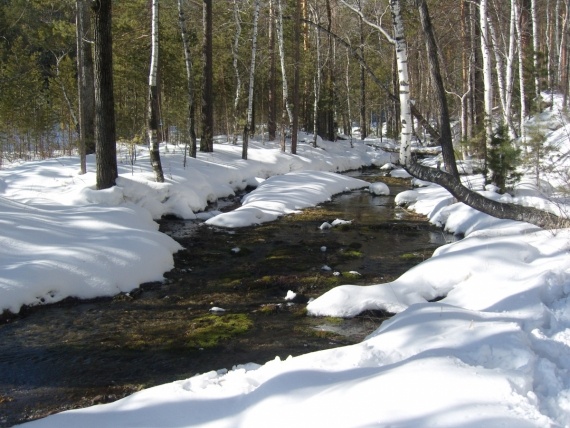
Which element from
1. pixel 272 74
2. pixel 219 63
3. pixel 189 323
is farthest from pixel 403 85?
pixel 219 63

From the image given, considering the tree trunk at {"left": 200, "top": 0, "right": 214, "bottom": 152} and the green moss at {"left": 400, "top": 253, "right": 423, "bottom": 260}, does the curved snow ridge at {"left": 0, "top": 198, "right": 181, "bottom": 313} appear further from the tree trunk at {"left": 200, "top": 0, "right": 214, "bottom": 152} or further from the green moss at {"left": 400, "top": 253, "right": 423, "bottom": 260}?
the tree trunk at {"left": 200, "top": 0, "right": 214, "bottom": 152}

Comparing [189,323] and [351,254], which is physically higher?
[351,254]

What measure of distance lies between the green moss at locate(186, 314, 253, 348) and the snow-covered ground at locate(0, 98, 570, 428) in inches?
40.2

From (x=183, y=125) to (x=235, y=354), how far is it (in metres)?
20.4

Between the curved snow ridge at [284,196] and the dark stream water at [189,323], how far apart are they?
4.57ft

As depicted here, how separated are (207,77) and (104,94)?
321 inches

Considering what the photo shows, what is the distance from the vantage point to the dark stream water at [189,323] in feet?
16.5

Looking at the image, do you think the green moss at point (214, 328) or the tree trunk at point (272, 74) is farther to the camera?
the tree trunk at point (272, 74)

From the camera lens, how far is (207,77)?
1900 centimetres

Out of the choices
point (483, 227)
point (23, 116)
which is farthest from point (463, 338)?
point (23, 116)

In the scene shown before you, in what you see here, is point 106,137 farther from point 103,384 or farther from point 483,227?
point 483,227

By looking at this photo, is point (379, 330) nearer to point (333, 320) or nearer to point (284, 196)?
point (333, 320)

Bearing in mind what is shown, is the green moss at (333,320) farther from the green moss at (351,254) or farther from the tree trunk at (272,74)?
the tree trunk at (272,74)

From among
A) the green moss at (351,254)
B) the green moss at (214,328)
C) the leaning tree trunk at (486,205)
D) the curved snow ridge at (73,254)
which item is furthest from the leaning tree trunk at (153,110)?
the leaning tree trunk at (486,205)
